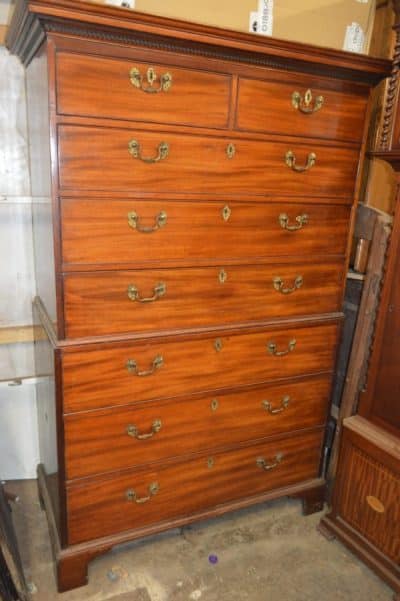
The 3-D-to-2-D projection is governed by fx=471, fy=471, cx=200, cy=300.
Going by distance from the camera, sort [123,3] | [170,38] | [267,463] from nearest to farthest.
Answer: [170,38]
[123,3]
[267,463]

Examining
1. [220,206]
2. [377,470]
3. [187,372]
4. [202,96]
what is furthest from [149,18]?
[377,470]

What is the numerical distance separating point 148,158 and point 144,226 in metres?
0.19

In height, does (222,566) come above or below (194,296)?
below

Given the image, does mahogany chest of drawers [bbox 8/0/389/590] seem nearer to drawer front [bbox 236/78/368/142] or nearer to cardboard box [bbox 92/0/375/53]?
drawer front [bbox 236/78/368/142]

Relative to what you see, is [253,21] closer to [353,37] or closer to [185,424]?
[353,37]

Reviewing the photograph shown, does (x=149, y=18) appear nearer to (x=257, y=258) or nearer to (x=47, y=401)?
(x=257, y=258)

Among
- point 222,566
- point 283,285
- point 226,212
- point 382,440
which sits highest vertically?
point 226,212

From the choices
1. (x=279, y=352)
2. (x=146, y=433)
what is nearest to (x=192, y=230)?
(x=279, y=352)

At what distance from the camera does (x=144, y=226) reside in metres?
1.35

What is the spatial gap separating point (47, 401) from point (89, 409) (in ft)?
0.92

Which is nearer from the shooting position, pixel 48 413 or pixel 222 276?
pixel 222 276

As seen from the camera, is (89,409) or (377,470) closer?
(89,409)

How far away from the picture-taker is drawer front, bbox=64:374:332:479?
4.80 feet

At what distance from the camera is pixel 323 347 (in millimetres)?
1771
